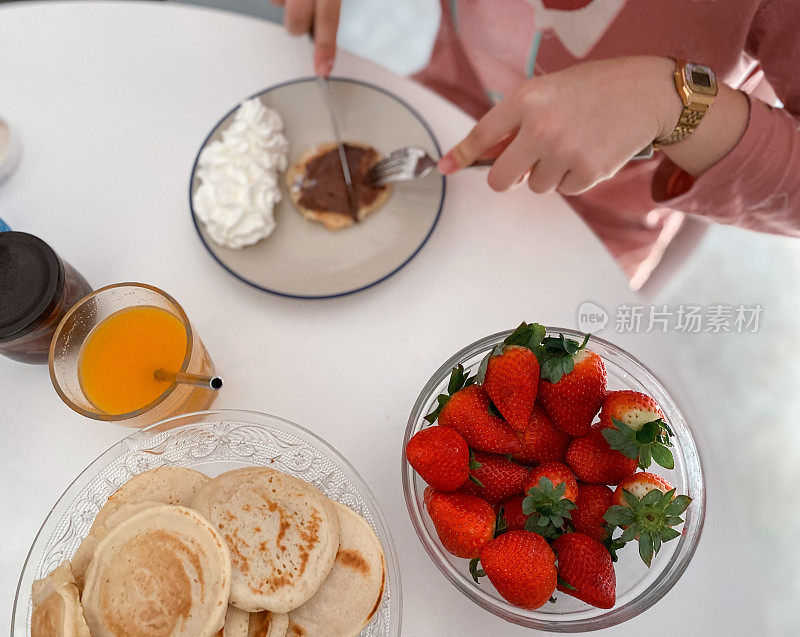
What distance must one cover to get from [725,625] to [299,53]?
1.12m

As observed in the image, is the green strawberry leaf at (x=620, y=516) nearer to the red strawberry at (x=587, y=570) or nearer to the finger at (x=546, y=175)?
the red strawberry at (x=587, y=570)

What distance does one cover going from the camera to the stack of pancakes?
0.67m

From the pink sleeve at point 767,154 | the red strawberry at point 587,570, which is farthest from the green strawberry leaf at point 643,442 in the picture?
the pink sleeve at point 767,154

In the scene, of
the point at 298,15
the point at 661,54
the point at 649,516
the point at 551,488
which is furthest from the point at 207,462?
the point at 661,54

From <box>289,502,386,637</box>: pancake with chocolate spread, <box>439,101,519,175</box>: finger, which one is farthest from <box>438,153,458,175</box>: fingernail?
<box>289,502,386,637</box>: pancake with chocolate spread

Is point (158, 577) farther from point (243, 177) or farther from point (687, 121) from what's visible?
point (687, 121)

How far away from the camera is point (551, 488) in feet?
2.31

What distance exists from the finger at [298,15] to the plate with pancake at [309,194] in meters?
0.10

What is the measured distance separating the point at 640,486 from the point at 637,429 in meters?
0.06

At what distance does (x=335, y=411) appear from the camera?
931mm

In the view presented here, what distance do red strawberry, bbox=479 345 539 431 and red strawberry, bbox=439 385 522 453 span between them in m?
0.01

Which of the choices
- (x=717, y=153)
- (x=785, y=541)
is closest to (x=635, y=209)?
(x=717, y=153)

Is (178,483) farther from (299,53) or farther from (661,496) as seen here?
(299,53)

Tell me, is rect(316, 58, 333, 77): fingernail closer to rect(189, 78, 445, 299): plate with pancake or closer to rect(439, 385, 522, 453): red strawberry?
rect(189, 78, 445, 299): plate with pancake
